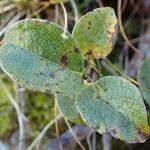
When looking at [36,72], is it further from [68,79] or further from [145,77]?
[145,77]

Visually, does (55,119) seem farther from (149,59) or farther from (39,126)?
(149,59)

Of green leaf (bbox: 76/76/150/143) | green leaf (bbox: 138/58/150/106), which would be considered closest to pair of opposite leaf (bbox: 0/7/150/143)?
green leaf (bbox: 76/76/150/143)

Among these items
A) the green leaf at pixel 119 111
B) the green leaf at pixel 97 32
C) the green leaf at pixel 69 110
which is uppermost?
the green leaf at pixel 97 32

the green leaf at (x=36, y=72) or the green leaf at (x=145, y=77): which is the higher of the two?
the green leaf at (x=36, y=72)

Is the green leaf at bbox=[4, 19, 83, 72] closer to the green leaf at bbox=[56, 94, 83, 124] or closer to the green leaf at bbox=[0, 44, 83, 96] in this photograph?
the green leaf at bbox=[0, 44, 83, 96]

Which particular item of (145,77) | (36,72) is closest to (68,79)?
(36,72)

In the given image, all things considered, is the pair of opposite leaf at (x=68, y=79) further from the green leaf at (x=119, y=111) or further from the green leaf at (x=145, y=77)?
the green leaf at (x=145, y=77)

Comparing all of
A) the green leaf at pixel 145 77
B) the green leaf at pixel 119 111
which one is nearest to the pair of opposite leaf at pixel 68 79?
the green leaf at pixel 119 111
